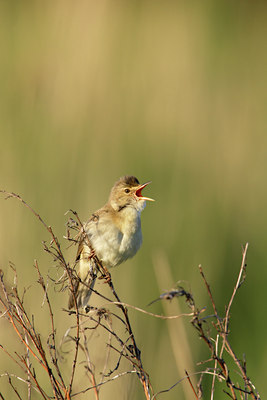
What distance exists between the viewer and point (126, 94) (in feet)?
13.8

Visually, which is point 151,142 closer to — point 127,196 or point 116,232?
point 127,196

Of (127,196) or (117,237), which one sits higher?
(127,196)

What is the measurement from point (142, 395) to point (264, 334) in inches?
34.8

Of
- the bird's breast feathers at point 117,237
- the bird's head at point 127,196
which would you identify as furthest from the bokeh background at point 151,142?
the bird's head at point 127,196

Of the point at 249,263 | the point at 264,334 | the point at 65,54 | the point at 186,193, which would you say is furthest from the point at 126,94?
the point at 264,334

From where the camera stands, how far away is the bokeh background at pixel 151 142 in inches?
132

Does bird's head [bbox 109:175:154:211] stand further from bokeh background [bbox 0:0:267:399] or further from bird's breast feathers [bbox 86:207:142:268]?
bokeh background [bbox 0:0:267:399]

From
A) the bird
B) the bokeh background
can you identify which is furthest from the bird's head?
the bokeh background

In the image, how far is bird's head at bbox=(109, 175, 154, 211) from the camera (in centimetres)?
267

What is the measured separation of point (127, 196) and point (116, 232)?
208 mm

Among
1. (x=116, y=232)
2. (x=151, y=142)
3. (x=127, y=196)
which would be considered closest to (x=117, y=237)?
(x=116, y=232)

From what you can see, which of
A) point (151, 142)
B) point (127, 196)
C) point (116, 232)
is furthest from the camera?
point (151, 142)

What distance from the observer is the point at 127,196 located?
2699 mm

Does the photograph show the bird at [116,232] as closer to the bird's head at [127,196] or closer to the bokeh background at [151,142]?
the bird's head at [127,196]
